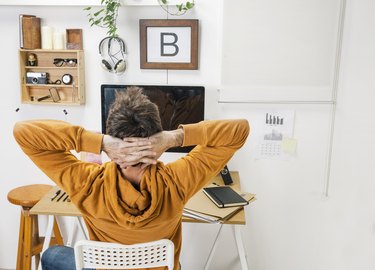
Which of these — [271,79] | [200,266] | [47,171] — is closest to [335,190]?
[271,79]

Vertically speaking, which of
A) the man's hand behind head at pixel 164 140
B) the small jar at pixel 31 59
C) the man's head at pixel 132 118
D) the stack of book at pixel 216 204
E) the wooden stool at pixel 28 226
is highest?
the small jar at pixel 31 59

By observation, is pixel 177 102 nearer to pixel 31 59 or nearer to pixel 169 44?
pixel 169 44

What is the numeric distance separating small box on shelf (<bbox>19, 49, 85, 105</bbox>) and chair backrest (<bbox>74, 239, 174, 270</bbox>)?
130 centimetres

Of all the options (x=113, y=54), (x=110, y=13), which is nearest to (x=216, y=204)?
(x=113, y=54)

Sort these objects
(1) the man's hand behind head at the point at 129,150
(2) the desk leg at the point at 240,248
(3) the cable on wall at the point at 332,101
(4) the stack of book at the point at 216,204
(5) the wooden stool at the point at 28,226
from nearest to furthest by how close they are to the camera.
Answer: (1) the man's hand behind head at the point at 129,150, (4) the stack of book at the point at 216,204, (2) the desk leg at the point at 240,248, (3) the cable on wall at the point at 332,101, (5) the wooden stool at the point at 28,226

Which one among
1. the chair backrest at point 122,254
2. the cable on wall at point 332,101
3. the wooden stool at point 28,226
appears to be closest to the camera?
the chair backrest at point 122,254

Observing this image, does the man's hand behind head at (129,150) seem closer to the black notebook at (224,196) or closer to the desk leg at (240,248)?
the black notebook at (224,196)

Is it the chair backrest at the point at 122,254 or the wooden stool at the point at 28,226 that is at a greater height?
the chair backrest at the point at 122,254

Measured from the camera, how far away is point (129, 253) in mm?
1307

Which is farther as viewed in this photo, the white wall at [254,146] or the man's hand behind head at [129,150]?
the white wall at [254,146]

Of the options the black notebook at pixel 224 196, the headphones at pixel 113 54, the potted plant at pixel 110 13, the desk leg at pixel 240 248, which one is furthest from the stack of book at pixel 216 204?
the potted plant at pixel 110 13

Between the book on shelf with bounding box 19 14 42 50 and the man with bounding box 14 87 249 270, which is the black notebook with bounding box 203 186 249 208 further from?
the book on shelf with bounding box 19 14 42 50

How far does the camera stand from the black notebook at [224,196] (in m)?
1.97

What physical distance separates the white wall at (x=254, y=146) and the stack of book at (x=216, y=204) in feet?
1.42
